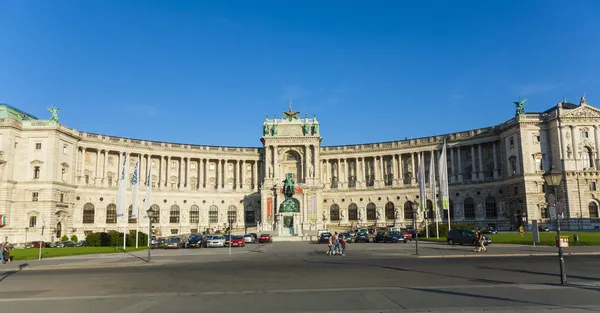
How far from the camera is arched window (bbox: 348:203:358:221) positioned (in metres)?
112

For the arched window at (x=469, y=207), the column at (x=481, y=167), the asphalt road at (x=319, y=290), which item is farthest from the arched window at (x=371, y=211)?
the asphalt road at (x=319, y=290)

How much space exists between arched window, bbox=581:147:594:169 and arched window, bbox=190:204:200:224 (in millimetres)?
84237

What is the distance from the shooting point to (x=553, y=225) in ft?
256

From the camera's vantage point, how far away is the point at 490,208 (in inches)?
3762

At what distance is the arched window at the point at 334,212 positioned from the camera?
375 feet

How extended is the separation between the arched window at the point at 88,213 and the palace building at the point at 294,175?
0.21 m

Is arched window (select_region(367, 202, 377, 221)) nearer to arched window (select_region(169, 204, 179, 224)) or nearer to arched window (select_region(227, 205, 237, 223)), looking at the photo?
arched window (select_region(227, 205, 237, 223))

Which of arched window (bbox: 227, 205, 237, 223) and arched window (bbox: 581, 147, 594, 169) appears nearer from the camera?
arched window (bbox: 581, 147, 594, 169)

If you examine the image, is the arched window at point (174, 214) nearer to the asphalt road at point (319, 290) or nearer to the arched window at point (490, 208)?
the arched window at point (490, 208)

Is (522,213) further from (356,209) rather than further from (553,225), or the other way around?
(356,209)

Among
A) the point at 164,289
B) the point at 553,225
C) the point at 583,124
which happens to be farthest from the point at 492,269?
the point at 583,124

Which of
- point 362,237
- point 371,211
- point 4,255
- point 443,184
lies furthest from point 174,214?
point 4,255

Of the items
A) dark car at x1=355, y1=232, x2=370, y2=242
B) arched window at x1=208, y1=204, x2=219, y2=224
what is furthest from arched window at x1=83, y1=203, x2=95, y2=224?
dark car at x1=355, y1=232, x2=370, y2=242

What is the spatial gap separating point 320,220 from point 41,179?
5878cm
